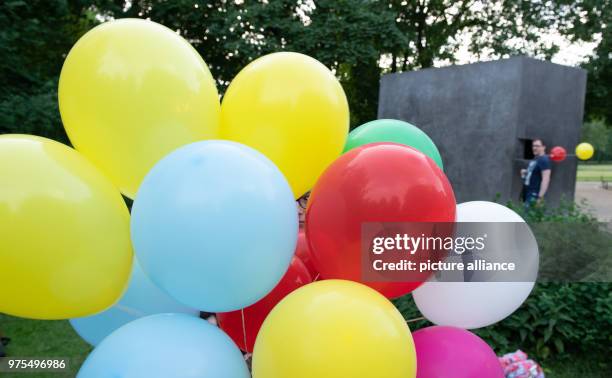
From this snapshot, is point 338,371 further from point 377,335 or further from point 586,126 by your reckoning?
point 586,126

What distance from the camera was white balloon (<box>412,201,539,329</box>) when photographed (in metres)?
1.59

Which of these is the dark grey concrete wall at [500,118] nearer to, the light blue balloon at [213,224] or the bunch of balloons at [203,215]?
the bunch of balloons at [203,215]

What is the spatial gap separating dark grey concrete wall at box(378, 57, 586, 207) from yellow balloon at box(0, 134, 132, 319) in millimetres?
5916

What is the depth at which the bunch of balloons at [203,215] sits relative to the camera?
45.7 inches

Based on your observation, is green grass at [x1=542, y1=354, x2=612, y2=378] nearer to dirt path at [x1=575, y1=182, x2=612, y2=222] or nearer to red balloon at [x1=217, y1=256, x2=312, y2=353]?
red balloon at [x1=217, y1=256, x2=312, y2=353]

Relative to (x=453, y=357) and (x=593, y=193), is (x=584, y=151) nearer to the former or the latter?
(x=593, y=193)

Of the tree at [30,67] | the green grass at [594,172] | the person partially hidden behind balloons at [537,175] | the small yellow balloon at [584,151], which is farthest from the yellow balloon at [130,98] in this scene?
the green grass at [594,172]

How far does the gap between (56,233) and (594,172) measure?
365 inches

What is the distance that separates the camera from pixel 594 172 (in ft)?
28.0

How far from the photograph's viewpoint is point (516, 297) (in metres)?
1.65

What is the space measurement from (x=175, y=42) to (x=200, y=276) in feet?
2.35

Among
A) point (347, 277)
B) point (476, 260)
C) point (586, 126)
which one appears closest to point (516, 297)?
point (476, 260)

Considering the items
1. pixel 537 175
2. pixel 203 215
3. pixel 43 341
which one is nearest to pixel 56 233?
pixel 203 215

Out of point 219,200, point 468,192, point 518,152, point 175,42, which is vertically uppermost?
point 175,42
